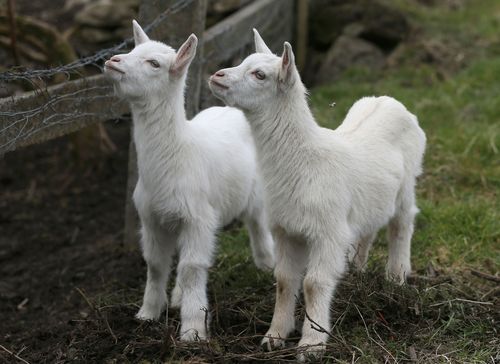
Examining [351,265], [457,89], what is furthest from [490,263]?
[457,89]

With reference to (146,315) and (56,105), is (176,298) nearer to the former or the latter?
(146,315)

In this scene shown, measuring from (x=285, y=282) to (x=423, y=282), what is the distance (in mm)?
1099

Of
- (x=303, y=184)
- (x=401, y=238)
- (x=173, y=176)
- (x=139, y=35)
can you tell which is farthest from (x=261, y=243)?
(x=139, y=35)

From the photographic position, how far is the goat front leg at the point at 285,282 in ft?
15.9

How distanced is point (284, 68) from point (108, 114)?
6.19ft

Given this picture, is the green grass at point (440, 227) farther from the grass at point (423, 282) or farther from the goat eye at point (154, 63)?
the goat eye at point (154, 63)

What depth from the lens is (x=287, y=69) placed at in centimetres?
454

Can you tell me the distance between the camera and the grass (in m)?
4.64

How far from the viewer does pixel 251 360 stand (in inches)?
180

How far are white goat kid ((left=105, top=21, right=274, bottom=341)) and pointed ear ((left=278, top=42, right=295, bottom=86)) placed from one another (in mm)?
550

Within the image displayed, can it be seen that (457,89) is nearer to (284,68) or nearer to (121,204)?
(121,204)

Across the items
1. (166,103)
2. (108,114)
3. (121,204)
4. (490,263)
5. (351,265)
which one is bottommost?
(121,204)

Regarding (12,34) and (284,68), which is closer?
(284,68)

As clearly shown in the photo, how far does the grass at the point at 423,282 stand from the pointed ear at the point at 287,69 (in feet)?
4.21
